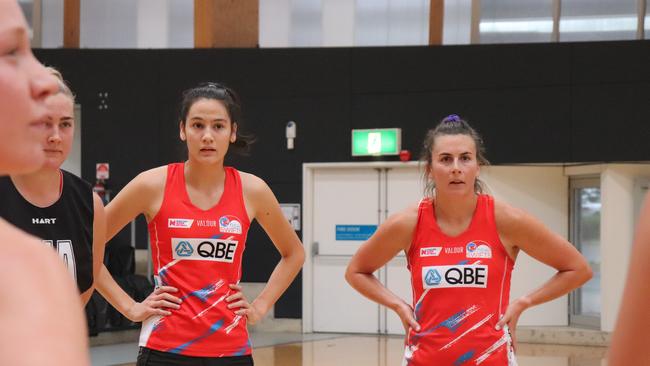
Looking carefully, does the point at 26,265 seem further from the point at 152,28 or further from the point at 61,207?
the point at 152,28

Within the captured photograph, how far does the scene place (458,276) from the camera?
3.63 m

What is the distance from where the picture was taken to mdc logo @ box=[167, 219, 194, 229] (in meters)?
3.75

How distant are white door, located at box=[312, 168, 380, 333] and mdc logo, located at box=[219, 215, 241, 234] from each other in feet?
27.9

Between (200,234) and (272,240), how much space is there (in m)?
0.52

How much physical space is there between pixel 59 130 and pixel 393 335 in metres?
9.50

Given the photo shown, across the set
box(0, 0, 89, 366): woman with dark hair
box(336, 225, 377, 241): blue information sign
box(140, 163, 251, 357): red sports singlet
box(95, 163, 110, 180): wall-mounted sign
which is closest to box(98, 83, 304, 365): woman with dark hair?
box(140, 163, 251, 357): red sports singlet

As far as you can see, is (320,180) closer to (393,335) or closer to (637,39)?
(393,335)

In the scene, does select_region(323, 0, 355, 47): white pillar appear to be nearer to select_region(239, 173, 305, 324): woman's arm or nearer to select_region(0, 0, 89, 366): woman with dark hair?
select_region(239, 173, 305, 324): woman's arm

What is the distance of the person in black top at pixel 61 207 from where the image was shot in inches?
120

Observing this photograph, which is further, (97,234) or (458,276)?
Answer: (458,276)

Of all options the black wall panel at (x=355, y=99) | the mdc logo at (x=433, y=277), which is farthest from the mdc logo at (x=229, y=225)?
the black wall panel at (x=355, y=99)

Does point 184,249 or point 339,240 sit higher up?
point 184,249

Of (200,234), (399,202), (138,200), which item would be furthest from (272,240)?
(399,202)

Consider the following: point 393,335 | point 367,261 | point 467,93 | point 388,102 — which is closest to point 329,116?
point 388,102
